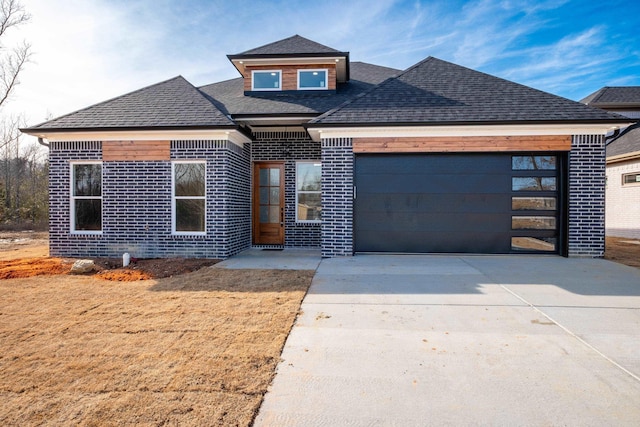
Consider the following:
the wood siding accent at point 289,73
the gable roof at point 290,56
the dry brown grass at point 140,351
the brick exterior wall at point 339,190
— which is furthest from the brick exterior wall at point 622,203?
the dry brown grass at point 140,351

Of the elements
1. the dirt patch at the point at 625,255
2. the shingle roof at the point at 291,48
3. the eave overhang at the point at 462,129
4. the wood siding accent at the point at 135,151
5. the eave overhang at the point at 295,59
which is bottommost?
the dirt patch at the point at 625,255

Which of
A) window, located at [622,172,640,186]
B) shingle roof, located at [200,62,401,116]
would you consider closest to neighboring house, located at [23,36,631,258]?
shingle roof, located at [200,62,401,116]

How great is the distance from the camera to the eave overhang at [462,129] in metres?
7.96

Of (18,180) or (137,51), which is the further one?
(18,180)

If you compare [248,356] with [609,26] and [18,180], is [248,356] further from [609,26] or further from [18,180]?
[18,180]

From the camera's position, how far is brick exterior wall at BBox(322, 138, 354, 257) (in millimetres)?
8461

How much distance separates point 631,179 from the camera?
14.5m

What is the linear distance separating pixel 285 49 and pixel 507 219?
841 cm

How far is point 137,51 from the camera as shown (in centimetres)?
1045

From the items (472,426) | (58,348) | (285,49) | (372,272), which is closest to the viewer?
(472,426)

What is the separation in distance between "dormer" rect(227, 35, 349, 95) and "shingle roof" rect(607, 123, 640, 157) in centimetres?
1243

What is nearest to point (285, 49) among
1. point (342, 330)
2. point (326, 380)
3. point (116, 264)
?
point (116, 264)

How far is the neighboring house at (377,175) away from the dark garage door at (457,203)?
0.08 ft

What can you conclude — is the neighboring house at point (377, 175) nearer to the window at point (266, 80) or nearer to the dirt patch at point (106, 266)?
the dirt patch at point (106, 266)
